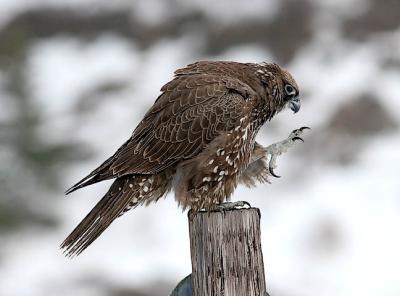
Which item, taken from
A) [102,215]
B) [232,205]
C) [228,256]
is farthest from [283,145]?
[228,256]

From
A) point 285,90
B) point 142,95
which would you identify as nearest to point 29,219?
point 142,95

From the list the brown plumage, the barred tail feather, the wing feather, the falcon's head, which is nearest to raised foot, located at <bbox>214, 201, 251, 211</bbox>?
the brown plumage

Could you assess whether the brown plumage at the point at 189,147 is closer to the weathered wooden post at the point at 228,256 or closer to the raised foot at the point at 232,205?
the raised foot at the point at 232,205

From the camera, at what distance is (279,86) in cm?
590

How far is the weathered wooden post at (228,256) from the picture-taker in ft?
14.2

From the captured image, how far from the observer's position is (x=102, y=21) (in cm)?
2097

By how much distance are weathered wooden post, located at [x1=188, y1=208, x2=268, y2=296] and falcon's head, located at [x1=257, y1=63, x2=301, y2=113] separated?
5.10 feet

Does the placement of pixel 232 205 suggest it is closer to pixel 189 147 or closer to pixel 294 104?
pixel 189 147

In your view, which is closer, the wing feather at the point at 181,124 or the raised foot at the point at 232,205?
the raised foot at the point at 232,205

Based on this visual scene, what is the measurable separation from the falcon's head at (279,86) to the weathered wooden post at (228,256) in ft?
5.10

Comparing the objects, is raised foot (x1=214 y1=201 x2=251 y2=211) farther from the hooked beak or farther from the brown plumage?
the hooked beak

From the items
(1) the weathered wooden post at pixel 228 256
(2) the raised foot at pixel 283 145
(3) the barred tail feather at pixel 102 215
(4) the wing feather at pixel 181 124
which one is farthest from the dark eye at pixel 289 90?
(1) the weathered wooden post at pixel 228 256

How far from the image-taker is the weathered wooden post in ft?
14.2

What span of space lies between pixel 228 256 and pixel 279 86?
5.96 ft
